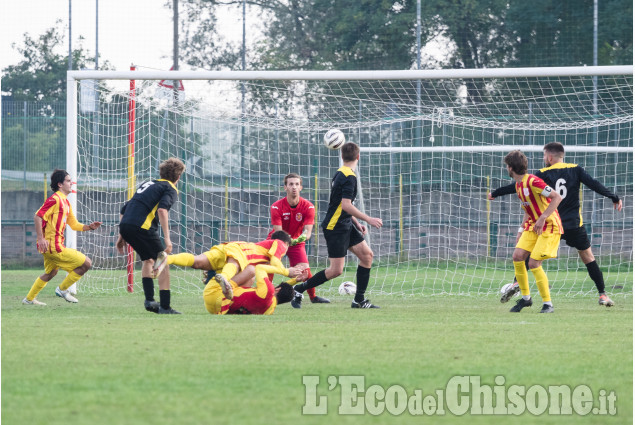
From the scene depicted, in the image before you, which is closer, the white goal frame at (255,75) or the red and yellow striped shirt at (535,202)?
the red and yellow striped shirt at (535,202)

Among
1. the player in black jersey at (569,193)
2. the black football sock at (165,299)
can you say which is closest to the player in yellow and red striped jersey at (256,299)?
the black football sock at (165,299)

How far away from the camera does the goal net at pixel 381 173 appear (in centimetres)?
1609

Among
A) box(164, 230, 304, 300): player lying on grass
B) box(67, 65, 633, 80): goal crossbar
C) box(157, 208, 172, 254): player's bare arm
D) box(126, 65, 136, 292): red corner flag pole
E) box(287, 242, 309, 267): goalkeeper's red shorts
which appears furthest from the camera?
box(126, 65, 136, 292): red corner flag pole

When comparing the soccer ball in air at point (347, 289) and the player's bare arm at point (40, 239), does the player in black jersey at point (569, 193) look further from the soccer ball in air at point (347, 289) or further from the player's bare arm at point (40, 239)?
the player's bare arm at point (40, 239)

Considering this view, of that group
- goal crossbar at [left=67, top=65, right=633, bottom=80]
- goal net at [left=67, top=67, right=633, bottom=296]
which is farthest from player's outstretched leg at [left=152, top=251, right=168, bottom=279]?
goal net at [left=67, top=67, right=633, bottom=296]

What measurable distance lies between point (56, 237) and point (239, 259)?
2669 mm

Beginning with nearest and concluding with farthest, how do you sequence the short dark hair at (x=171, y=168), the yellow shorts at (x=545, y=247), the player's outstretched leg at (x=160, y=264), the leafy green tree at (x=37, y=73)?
1. the player's outstretched leg at (x=160, y=264)
2. the yellow shorts at (x=545, y=247)
3. the short dark hair at (x=171, y=168)
4. the leafy green tree at (x=37, y=73)

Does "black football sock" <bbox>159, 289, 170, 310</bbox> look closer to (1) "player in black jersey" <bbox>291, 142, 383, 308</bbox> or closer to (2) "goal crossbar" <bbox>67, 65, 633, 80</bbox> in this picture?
(1) "player in black jersey" <bbox>291, 142, 383, 308</bbox>

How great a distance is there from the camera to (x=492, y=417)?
14.3ft

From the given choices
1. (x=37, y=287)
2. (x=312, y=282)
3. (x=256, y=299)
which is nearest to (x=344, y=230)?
(x=312, y=282)

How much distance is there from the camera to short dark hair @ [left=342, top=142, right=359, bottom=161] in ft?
32.4

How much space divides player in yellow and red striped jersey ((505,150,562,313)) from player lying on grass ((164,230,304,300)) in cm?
230

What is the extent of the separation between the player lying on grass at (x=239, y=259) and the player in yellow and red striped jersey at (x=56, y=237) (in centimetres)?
194

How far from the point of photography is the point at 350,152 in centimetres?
989
